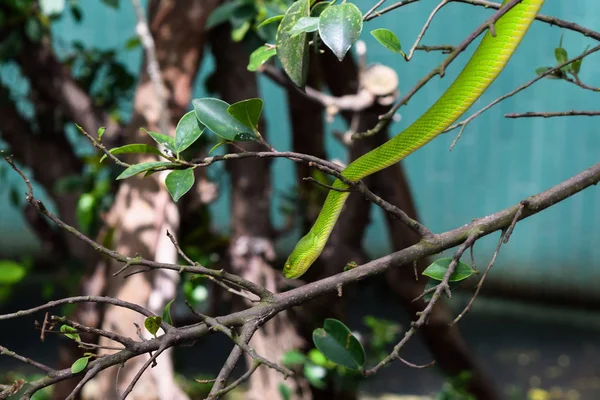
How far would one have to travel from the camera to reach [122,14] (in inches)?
167

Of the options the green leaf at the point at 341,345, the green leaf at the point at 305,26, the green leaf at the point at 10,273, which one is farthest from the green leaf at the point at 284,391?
the green leaf at the point at 305,26

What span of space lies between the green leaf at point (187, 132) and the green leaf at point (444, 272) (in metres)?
0.36

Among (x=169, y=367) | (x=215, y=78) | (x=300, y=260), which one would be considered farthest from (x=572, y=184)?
(x=215, y=78)

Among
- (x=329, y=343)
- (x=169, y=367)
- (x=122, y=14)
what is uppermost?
(x=122, y=14)

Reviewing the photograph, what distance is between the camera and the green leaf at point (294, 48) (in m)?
0.81

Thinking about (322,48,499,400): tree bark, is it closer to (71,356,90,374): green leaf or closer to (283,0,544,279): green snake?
(283,0,544,279): green snake

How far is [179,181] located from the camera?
2.49ft

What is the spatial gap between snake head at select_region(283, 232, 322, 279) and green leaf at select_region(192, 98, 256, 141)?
1.71ft

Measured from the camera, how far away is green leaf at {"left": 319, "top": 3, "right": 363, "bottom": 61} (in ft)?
2.38

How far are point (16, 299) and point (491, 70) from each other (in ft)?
14.3

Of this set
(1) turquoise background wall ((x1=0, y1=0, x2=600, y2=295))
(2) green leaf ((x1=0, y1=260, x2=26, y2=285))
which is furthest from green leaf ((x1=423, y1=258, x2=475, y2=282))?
(1) turquoise background wall ((x1=0, y1=0, x2=600, y2=295))

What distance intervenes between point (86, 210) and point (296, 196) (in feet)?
2.92

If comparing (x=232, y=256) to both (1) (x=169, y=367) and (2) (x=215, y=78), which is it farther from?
(2) (x=215, y=78)

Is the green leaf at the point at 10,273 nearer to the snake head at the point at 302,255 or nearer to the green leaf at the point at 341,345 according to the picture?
the snake head at the point at 302,255
